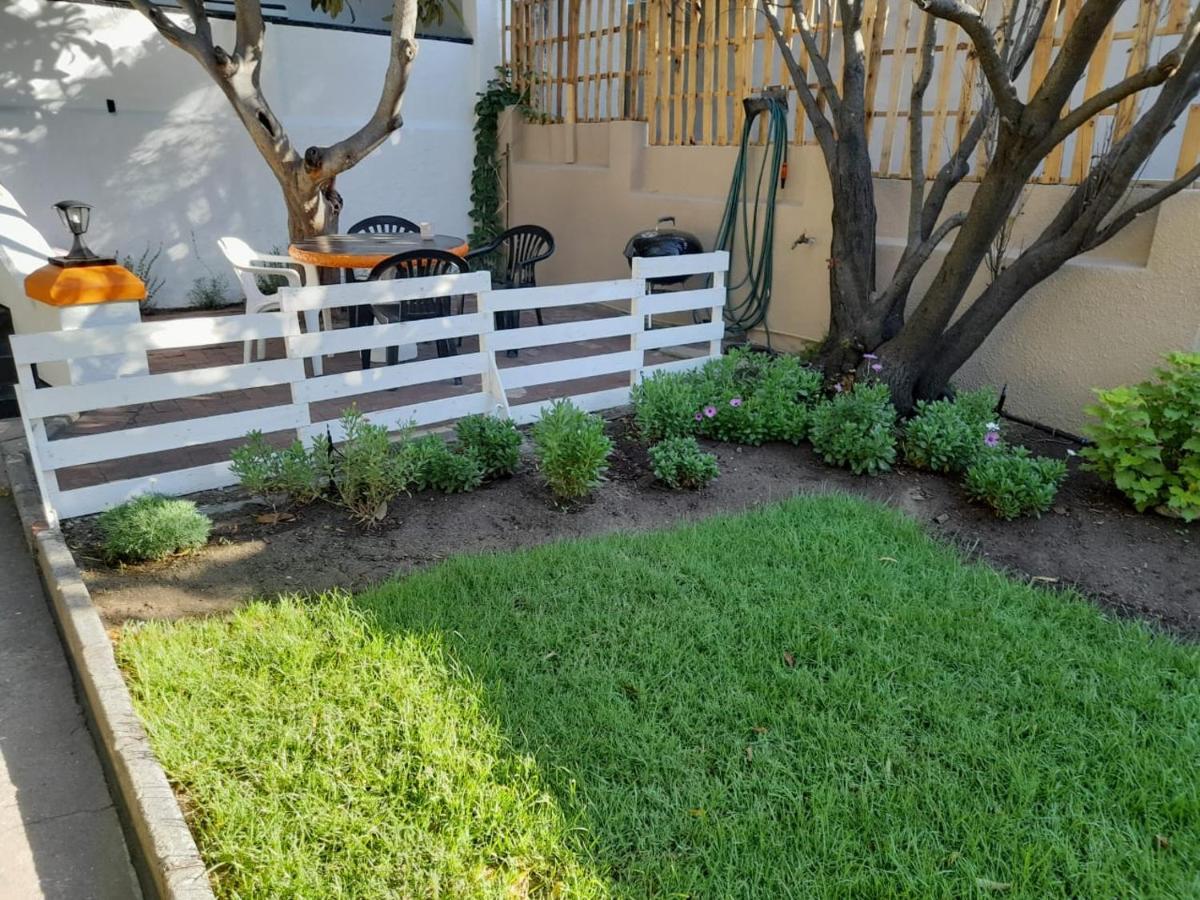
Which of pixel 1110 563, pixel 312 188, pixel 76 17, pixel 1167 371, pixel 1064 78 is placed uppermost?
pixel 76 17

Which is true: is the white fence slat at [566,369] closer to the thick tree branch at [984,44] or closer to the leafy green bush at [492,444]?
the leafy green bush at [492,444]

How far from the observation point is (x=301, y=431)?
4.46 m

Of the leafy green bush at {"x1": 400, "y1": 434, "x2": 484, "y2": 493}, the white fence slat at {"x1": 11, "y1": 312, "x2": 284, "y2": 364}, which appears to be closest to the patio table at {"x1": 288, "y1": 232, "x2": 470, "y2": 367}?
the white fence slat at {"x1": 11, "y1": 312, "x2": 284, "y2": 364}

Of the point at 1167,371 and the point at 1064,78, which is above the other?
the point at 1064,78

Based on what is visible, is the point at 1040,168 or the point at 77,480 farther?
the point at 1040,168

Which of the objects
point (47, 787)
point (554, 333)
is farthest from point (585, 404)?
point (47, 787)

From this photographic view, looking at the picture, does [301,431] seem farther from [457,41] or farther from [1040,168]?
[457,41]

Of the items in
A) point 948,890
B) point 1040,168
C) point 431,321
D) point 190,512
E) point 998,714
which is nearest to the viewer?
point 948,890

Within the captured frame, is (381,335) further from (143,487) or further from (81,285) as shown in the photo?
(81,285)

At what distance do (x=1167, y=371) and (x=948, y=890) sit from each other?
3.11 meters

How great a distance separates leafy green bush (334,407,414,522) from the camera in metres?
3.95

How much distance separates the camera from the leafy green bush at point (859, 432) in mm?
4586

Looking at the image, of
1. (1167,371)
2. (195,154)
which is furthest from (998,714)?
(195,154)

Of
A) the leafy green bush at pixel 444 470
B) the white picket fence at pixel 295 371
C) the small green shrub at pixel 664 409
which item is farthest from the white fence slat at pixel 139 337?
the small green shrub at pixel 664 409
